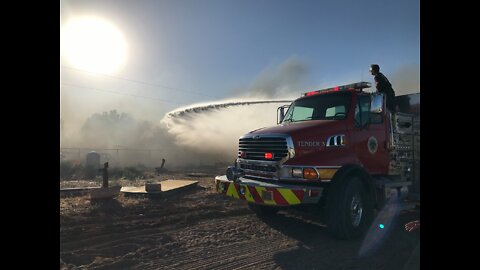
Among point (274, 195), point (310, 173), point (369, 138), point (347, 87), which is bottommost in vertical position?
point (274, 195)

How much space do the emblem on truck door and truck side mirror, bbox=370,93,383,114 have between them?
0.59 m

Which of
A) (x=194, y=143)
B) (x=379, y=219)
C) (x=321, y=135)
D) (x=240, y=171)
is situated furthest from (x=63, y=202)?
(x=194, y=143)

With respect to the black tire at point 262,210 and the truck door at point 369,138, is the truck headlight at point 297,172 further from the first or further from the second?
the black tire at point 262,210

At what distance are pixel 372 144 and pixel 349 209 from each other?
166 centimetres

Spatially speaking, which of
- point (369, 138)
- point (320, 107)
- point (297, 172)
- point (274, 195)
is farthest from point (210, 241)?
point (369, 138)

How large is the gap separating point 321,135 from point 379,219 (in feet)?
7.48

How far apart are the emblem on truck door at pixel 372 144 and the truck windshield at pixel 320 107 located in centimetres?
75

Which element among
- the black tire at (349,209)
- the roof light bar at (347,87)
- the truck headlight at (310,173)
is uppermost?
the roof light bar at (347,87)

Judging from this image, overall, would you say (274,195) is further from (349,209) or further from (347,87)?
(347,87)

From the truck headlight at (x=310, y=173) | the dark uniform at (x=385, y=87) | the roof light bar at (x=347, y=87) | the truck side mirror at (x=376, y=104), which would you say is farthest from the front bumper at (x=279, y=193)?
the dark uniform at (x=385, y=87)

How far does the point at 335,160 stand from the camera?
19.2ft

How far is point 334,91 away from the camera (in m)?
7.06

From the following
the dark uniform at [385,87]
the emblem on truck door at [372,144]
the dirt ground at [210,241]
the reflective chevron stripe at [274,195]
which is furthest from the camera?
the dark uniform at [385,87]

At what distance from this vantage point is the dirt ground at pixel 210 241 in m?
4.80
